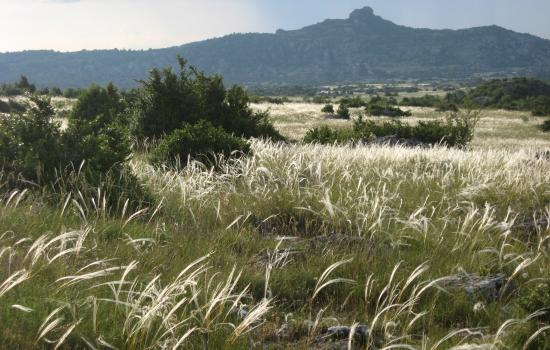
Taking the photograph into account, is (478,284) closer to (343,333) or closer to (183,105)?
(343,333)

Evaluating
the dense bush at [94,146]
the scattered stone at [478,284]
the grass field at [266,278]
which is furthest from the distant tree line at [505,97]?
the scattered stone at [478,284]

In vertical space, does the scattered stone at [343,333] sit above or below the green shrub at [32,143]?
below

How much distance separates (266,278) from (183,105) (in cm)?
1426

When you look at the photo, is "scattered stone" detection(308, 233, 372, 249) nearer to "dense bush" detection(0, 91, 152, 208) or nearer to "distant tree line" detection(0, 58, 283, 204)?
"distant tree line" detection(0, 58, 283, 204)

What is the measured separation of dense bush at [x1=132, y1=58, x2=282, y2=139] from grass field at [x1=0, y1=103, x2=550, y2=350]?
32.5ft

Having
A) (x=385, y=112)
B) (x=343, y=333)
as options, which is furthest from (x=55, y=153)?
(x=385, y=112)

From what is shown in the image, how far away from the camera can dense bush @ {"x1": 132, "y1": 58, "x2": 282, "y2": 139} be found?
16219 millimetres

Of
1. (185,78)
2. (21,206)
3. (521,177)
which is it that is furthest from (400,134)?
(21,206)

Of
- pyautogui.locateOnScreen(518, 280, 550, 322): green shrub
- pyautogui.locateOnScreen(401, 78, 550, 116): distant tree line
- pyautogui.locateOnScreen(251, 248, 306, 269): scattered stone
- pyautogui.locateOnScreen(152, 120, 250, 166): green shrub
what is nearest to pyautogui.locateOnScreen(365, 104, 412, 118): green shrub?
pyautogui.locateOnScreen(401, 78, 550, 116): distant tree line

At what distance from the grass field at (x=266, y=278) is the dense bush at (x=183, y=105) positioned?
9.90m

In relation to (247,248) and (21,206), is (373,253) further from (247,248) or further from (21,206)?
(21,206)

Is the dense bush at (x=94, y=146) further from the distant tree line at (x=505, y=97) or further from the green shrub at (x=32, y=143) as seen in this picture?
the distant tree line at (x=505, y=97)

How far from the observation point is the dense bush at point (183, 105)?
16.2 m

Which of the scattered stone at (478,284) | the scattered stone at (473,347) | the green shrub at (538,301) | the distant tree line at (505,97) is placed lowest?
the distant tree line at (505,97)
